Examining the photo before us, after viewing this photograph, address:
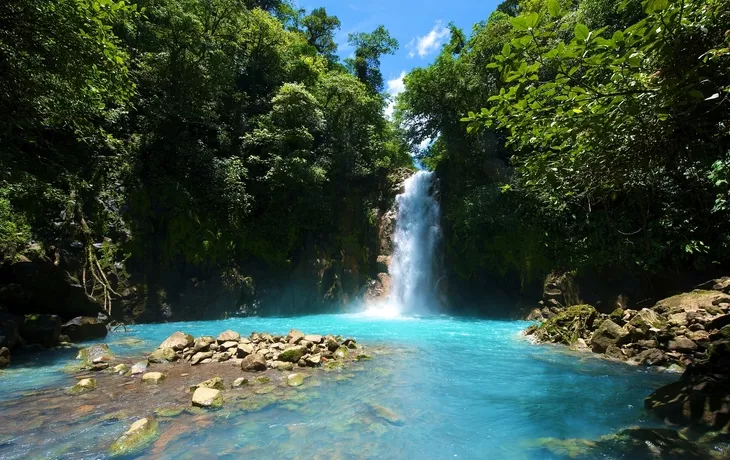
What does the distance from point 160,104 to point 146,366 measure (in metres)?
12.4

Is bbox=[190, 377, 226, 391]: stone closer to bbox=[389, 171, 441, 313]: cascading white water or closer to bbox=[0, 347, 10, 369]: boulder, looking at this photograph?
bbox=[0, 347, 10, 369]: boulder

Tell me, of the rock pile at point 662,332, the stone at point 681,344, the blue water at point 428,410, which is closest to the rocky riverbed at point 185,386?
the blue water at point 428,410

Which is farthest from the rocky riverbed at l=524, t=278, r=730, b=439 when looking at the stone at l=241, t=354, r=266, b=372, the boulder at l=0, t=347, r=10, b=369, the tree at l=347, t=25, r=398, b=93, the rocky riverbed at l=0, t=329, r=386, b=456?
the tree at l=347, t=25, r=398, b=93

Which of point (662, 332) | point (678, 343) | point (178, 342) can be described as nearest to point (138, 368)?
point (178, 342)

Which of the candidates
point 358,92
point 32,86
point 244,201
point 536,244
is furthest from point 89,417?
point 358,92

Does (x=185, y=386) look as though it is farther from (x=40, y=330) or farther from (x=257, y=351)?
(x=40, y=330)

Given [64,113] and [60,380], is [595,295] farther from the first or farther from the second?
[64,113]

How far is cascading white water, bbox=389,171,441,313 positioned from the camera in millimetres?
20562

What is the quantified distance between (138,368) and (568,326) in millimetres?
10354

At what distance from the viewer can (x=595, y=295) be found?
13484mm

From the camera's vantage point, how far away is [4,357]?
728cm

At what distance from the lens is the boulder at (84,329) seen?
32.4ft

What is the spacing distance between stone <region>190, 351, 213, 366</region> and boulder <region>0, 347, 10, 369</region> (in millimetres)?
3202

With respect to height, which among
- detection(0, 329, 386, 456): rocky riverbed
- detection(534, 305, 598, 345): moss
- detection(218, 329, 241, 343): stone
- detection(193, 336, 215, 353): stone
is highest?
detection(534, 305, 598, 345): moss
